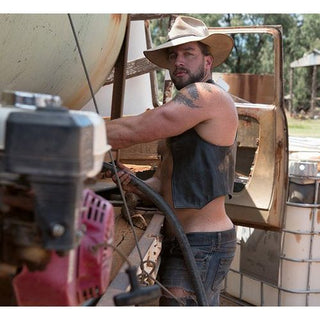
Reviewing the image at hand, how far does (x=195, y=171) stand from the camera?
2646mm

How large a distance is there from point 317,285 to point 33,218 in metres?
3.65

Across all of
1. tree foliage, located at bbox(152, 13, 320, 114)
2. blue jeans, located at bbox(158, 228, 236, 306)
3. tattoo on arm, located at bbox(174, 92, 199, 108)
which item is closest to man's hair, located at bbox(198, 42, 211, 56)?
tattoo on arm, located at bbox(174, 92, 199, 108)

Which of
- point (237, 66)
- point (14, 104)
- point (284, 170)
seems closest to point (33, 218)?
point (14, 104)

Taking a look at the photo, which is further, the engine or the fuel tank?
the fuel tank

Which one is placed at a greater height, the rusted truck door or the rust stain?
the rust stain

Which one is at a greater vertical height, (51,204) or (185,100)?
(185,100)

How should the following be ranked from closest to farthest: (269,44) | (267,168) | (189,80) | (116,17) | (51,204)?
(51,204), (189,80), (116,17), (267,168), (269,44)

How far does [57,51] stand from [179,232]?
1008mm

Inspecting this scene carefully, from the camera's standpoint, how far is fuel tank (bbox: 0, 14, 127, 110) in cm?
216

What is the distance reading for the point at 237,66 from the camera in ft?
66.4

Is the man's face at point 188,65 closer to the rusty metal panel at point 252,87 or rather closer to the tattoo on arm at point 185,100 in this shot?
the tattoo on arm at point 185,100

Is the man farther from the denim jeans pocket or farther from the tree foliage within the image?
the tree foliage

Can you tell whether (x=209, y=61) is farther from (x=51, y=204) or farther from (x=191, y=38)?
(x=51, y=204)

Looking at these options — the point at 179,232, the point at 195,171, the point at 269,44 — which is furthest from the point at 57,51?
the point at 269,44
